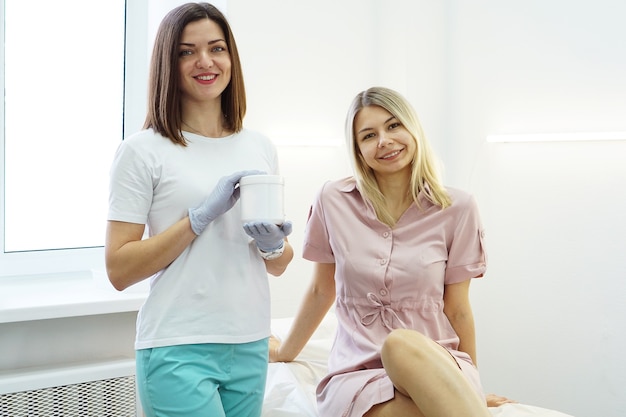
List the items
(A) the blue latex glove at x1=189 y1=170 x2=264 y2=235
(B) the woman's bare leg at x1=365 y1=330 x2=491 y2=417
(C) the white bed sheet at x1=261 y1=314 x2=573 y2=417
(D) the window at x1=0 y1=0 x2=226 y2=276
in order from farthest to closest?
(D) the window at x1=0 y1=0 x2=226 y2=276 → (C) the white bed sheet at x1=261 y1=314 x2=573 y2=417 → (B) the woman's bare leg at x1=365 y1=330 x2=491 y2=417 → (A) the blue latex glove at x1=189 y1=170 x2=264 y2=235

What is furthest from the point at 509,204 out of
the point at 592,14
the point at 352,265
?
the point at 352,265

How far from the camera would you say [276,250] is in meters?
1.29

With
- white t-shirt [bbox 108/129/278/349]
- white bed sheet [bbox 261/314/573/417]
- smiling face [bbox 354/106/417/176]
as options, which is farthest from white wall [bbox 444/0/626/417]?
white t-shirt [bbox 108/129/278/349]

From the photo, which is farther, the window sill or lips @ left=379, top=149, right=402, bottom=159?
the window sill

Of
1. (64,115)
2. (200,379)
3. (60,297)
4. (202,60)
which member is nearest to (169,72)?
(202,60)

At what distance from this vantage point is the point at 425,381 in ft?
4.32

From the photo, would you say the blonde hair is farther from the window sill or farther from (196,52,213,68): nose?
the window sill

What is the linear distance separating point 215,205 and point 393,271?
597mm

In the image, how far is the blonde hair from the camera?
169 cm

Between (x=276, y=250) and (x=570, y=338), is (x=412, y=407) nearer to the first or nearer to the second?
(x=276, y=250)

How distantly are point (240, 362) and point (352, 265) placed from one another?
0.47 metres

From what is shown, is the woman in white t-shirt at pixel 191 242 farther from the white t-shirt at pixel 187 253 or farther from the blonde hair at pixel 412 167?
the blonde hair at pixel 412 167

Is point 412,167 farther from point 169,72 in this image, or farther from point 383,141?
point 169,72

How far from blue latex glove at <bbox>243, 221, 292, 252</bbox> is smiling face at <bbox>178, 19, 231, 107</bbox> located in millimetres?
288
